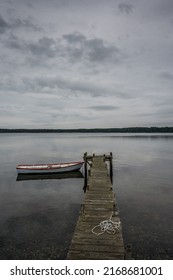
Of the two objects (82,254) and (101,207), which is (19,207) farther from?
(82,254)

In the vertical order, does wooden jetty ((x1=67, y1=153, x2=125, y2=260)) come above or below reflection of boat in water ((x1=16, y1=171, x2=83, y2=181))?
above

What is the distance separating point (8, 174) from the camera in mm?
34688

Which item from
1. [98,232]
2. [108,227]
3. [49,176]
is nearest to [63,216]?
[108,227]

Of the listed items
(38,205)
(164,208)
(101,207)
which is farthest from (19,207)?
(164,208)

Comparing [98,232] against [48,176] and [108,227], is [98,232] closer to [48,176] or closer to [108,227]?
[108,227]

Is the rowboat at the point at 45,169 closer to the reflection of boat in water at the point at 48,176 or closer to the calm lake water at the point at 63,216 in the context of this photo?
the reflection of boat in water at the point at 48,176

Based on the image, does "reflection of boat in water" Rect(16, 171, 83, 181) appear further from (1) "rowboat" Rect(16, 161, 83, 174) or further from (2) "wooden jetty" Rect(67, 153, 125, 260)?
(2) "wooden jetty" Rect(67, 153, 125, 260)

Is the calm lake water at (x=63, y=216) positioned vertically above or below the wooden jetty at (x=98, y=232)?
below

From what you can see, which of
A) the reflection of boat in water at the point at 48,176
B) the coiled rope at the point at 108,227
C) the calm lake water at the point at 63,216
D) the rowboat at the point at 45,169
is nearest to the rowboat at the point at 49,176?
the reflection of boat in water at the point at 48,176

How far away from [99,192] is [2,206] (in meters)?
9.76

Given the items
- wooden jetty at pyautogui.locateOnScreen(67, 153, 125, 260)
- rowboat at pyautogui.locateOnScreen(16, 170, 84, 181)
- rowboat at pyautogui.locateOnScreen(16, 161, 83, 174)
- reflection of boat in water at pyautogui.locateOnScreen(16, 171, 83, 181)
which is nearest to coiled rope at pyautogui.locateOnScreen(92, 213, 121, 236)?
wooden jetty at pyautogui.locateOnScreen(67, 153, 125, 260)

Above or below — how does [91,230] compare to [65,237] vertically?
above

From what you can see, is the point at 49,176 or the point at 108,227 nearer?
the point at 108,227

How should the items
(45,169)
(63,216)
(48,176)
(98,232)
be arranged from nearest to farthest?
(98,232)
(63,216)
(48,176)
(45,169)
